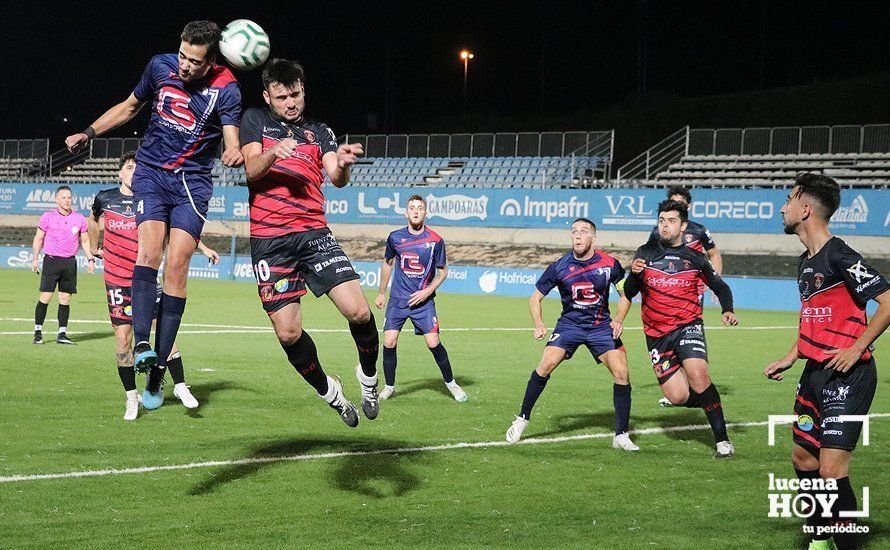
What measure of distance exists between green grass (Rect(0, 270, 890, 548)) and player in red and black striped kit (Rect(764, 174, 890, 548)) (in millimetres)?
649

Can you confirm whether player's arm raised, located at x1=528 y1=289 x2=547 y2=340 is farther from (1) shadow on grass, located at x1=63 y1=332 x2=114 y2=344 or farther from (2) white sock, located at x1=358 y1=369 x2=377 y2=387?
(1) shadow on grass, located at x1=63 y1=332 x2=114 y2=344

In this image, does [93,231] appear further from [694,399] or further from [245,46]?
[694,399]

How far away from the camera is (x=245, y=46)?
7164 mm

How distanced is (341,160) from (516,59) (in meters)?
58.8

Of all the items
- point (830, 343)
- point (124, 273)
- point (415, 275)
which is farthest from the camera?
point (415, 275)

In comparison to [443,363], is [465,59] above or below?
above

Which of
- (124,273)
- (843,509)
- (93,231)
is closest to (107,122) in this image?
(124,273)

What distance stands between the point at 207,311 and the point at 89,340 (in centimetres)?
662

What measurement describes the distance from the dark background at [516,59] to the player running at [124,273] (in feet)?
144

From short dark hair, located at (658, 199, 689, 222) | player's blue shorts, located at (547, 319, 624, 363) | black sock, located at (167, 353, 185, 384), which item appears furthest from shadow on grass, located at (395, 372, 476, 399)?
short dark hair, located at (658, 199, 689, 222)

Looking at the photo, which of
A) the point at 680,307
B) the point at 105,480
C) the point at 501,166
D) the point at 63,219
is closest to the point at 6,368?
the point at 63,219

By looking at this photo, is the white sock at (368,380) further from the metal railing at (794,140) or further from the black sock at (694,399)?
the metal railing at (794,140)

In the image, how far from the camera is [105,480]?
702 cm

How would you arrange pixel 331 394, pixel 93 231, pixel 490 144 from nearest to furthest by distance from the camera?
pixel 331 394, pixel 93 231, pixel 490 144
